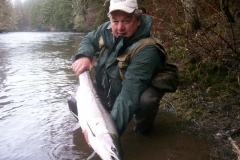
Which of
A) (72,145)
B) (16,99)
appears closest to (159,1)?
(16,99)

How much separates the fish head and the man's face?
4.37 feet

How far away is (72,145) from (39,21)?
275 feet

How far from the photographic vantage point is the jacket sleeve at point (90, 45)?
371 cm

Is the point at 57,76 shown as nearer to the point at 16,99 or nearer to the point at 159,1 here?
the point at 16,99

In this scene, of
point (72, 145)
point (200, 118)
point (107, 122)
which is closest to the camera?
point (107, 122)

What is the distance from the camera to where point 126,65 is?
320 cm

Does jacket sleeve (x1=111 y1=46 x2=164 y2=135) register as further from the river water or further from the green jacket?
the river water

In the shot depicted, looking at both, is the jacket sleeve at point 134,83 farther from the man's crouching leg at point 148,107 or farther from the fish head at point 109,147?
the fish head at point 109,147

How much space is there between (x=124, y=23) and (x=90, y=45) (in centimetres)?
97

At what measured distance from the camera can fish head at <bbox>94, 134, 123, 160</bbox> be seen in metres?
2.07

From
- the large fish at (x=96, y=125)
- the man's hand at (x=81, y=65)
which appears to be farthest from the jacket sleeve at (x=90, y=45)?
the large fish at (x=96, y=125)

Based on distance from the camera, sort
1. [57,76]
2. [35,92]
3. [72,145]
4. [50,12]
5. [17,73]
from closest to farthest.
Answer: [72,145] → [35,92] → [57,76] → [17,73] → [50,12]

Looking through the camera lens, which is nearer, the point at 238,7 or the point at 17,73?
the point at 238,7

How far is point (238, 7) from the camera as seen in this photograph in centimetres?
546
